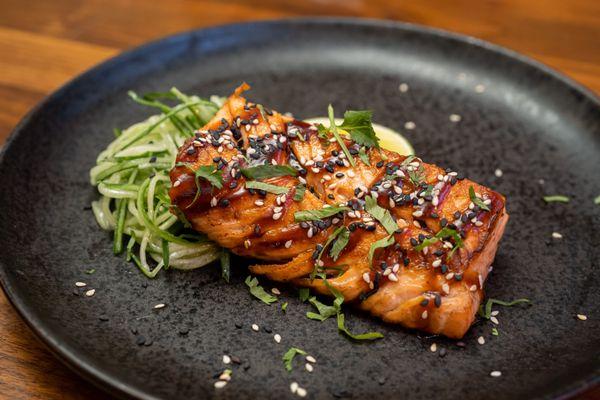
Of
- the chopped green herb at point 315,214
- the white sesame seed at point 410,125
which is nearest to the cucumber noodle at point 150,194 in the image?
the chopped green herb at point 315,214

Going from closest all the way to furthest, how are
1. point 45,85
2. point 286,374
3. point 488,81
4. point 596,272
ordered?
point 286,374, point 596,272, point 488,81, point 45,85

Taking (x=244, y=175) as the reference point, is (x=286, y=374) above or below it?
below

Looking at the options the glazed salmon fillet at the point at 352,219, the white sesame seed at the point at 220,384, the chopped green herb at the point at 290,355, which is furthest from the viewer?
the glazed salmon fillet at the point at 352,219

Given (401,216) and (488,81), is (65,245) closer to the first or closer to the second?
(401,216)

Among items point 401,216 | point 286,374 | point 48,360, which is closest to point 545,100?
point 401,216

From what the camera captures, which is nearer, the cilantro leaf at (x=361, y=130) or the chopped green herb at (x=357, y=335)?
the chopped green herb at (x=357, y=335)

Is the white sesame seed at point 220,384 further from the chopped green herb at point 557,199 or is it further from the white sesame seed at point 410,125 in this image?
the white sesame seed at point 410,125

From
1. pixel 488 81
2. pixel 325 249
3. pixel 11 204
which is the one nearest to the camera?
pixel 325 249
